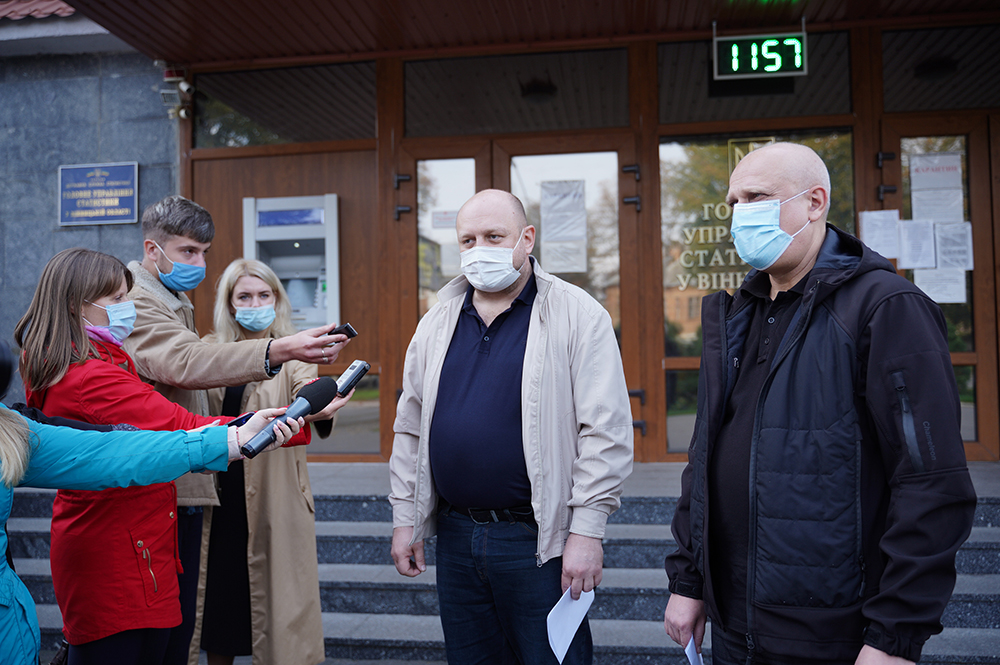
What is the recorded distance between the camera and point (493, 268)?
8.34ft

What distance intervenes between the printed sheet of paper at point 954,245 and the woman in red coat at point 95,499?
222 inches

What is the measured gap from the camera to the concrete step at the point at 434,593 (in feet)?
12.5

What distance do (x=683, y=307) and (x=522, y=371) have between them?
3872 millimetres

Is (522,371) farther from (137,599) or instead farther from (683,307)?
(683,307)

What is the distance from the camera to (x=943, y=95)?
5742 mm

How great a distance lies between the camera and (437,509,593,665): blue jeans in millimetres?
2326

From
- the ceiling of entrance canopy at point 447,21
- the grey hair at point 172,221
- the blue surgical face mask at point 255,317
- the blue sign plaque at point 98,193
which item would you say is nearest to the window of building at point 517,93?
the ceiling of entrance canopy at point 447,21

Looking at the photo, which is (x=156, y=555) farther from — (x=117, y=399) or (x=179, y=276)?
(x=179, y=276)

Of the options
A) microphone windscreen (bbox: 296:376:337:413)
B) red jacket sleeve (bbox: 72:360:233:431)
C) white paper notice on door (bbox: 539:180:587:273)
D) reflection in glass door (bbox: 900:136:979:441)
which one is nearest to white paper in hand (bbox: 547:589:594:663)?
microphone windscreen (bbox: 296:376:337:413)

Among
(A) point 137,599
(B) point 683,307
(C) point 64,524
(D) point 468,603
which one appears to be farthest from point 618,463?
(B) point 683,307

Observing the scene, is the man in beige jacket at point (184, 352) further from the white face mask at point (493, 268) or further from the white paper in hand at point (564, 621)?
the white paper in hand at point (564, 621)

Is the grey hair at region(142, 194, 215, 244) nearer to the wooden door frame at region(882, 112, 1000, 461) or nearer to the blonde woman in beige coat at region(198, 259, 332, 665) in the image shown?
the blonde woman in beige coat at region(198, 259, 332, 665)

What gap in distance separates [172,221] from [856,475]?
2.61m

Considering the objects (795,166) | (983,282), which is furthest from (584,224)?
(795,166)
